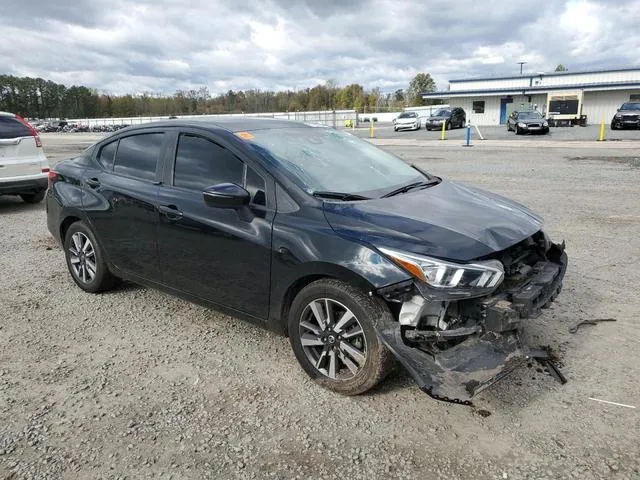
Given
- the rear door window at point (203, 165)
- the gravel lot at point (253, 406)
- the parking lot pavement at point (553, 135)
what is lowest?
the gravel lot at point (253, 406)

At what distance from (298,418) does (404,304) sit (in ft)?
2.94

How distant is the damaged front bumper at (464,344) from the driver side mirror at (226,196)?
115 centimetres

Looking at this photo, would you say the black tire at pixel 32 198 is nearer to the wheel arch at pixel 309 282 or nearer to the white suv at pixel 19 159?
the white suv at pixel 19 159

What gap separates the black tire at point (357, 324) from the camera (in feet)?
9.31

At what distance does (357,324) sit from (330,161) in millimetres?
1399

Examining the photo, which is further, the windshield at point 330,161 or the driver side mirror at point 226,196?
the windshield at point 330,161

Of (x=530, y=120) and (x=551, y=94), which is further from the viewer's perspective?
(x=551, y=94)

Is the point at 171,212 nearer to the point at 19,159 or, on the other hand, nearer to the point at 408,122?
the point at 19,159

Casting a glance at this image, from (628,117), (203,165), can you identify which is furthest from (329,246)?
(628,117)

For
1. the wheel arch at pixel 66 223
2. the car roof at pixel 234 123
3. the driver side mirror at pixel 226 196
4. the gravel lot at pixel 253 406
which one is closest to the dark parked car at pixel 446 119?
the gravel lot at pixel 253 406

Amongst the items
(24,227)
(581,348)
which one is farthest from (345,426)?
(24,227)

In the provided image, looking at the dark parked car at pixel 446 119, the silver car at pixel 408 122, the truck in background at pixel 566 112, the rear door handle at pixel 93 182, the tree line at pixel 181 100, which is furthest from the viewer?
the tree line at pixel 181 100

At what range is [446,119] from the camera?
38.2 m

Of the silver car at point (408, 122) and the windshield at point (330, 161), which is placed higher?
the silver car at point (408, 122)
